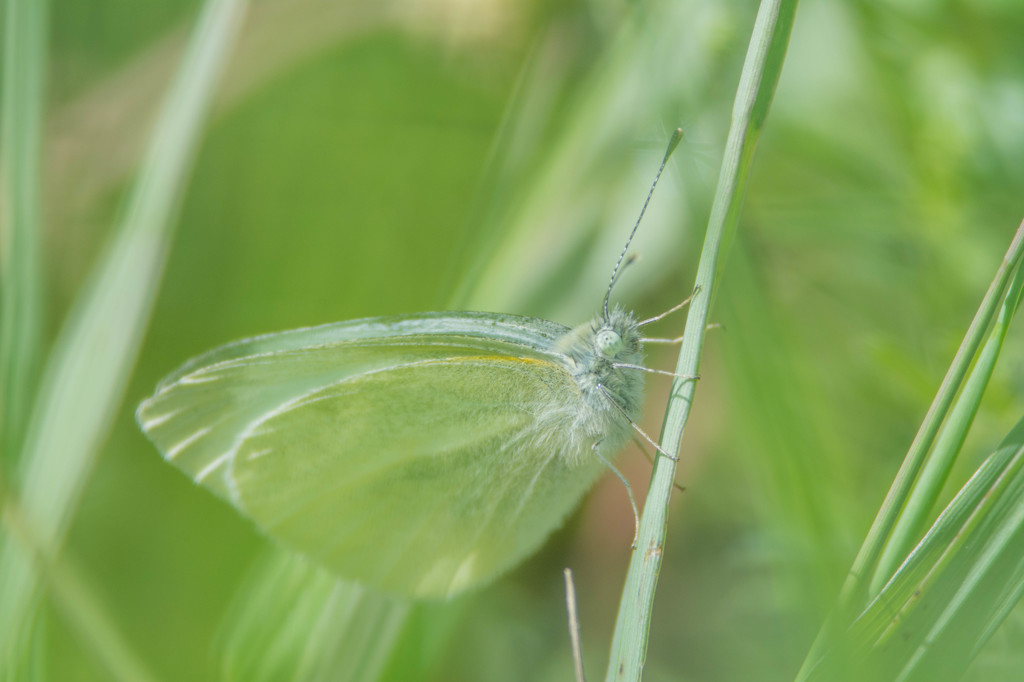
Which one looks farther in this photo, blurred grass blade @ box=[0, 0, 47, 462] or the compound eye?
blurred grass blade @ box=[0, 0, 47, 462]

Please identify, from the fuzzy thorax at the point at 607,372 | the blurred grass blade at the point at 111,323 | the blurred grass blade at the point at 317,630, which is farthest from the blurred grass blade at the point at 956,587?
the blurred grass blade at the point at 111,323

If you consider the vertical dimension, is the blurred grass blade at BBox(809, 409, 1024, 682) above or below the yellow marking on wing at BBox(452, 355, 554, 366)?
below

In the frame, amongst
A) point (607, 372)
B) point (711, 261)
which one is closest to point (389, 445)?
point (607, 372)

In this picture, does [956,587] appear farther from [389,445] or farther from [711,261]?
[389,445]

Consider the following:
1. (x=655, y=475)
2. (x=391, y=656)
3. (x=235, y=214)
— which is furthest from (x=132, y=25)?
(x=655, y=475)

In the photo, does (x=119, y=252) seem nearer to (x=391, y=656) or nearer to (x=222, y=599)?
(x=222, y=599)

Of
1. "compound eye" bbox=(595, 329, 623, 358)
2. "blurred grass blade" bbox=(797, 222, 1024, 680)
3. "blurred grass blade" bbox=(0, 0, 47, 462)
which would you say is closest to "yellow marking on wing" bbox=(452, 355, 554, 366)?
"compound eye" bbox=(595, 329, 623, 358)

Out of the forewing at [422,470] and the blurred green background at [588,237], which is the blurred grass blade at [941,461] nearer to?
the blurred green background at [588,237]

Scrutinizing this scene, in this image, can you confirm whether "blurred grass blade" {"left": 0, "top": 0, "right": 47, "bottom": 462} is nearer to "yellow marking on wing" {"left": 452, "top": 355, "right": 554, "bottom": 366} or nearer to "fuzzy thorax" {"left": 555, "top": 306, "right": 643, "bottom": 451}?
"yellow marking on wing" {"left": 452, "top": 355, "right": 554, "bottom": 366}
